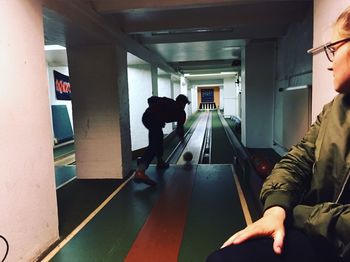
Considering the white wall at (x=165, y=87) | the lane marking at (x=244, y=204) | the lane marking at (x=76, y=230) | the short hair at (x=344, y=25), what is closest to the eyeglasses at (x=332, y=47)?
the short hair at (x=344, y=25)

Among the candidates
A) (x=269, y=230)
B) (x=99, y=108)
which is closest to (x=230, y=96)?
(x=99, y=108)

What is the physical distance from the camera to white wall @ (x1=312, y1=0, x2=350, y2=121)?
2.06 m

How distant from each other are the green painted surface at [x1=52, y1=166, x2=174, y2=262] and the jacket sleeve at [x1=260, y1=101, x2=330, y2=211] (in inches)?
66.5

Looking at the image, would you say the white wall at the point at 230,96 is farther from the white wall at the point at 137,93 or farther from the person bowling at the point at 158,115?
the person bowling at the point at 158,115

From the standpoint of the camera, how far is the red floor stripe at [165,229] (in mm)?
2371

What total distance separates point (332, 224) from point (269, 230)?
0.56ft

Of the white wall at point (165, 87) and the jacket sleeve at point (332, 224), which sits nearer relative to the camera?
the jacket sleeve at point (332, 224)

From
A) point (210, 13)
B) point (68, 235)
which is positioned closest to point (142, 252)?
point (68, 235)

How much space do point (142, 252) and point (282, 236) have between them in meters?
1.80

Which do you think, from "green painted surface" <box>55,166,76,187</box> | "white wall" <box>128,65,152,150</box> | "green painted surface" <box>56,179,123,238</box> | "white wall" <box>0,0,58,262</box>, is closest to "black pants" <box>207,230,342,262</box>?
"white wall" <box>0,0,58,262</box>

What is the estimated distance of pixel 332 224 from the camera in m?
0.81

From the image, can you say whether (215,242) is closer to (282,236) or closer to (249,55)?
(282,236)

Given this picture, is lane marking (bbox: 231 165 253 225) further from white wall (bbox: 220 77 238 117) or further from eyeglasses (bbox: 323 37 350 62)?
white wall (bbox: 220 77 238 117)

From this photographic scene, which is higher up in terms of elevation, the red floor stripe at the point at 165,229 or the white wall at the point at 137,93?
the white wall at the point at 137,93
